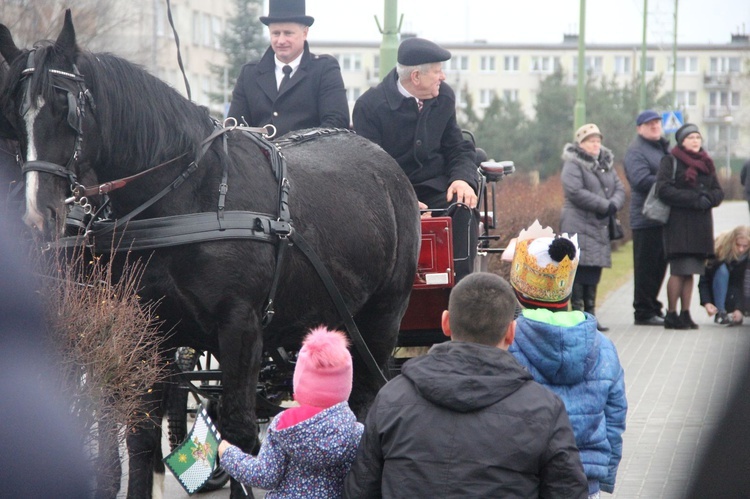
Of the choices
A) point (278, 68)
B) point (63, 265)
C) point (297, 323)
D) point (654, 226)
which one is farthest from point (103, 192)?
point (654, 226)

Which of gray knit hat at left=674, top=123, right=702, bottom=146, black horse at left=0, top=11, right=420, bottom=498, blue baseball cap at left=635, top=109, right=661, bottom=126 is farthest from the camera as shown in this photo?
blue baseball cap at left=635, top=109, right=661, bottom=126

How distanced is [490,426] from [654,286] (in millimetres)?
10153

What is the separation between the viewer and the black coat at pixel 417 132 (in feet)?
19.5

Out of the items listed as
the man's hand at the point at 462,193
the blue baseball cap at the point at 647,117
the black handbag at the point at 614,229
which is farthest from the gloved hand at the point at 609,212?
the man's hand at the point at 462,193

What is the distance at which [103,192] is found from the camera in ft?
12.3

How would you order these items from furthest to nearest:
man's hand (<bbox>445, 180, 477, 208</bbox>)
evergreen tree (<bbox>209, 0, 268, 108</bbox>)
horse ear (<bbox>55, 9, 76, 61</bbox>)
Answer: evergreen tree (<bbox>209, 0, 268, 108</bbox>) → man's hand (<bbox>445, 180, 477, 208</bbox>) → horse ear (<bbox>55, 9, 76, 61</bbox>)

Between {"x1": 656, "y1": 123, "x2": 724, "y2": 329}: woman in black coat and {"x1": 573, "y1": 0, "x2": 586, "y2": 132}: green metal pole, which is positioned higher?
{"x1": 573, "y1": 0, "x2": 586, "y2": 132}: green metal pole

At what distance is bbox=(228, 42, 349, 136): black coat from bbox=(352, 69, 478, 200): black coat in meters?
0.25

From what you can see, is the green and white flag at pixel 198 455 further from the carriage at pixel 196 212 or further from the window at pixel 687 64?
the window at pixel 687 64

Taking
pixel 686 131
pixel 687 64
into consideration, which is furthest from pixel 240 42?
pixel 686 131

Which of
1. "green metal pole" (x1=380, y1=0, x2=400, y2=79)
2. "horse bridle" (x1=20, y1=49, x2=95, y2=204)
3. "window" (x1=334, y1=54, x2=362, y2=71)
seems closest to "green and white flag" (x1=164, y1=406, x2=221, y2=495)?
"horse bridle" (x1=20, y1=49, x2=95, y2=204)

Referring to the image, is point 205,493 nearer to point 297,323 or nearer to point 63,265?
point 297,323

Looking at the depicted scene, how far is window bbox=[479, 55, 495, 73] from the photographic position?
307 feet

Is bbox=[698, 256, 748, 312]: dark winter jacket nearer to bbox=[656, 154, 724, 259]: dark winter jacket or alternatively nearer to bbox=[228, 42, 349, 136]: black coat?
bbox=[656, 154, 724, 259]: dark winter jacket
